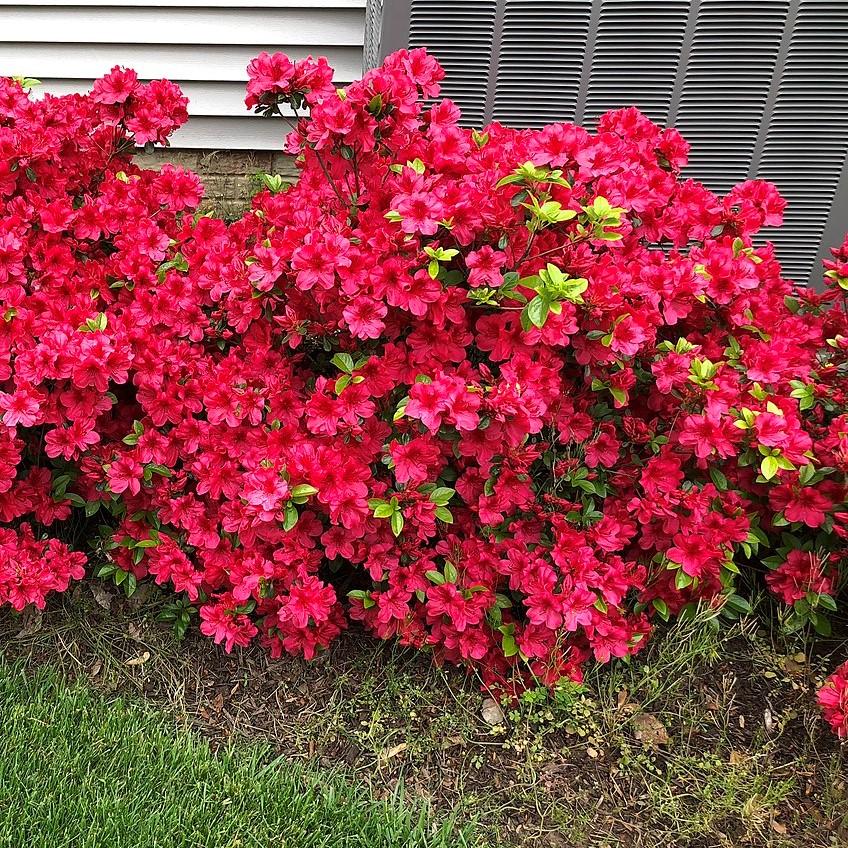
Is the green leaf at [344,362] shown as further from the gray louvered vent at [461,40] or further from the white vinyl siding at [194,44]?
the white vinyl siding at [194,44]

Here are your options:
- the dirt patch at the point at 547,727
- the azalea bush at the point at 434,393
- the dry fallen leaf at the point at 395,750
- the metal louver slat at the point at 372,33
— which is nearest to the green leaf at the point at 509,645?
the azalea bush at the point at 434,393

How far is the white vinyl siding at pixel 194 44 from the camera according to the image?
11.6 feet

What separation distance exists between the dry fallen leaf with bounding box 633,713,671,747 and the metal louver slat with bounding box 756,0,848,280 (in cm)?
199

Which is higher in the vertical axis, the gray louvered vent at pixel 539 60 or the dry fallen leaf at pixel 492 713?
the gray louvered vent at pixel 539 60

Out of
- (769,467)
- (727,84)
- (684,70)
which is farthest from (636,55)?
(769,467)

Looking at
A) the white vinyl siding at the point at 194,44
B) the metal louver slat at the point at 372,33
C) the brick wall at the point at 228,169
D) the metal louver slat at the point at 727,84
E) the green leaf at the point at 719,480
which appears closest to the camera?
the green leaf at the point at 719,480

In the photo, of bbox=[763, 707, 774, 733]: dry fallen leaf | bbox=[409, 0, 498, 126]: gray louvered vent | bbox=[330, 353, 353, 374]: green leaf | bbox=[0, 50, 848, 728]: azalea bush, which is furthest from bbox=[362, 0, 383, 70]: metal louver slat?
bbox=[763, 707, 774, 733]: dry fallen leaf

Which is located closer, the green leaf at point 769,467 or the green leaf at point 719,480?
the green leaf at point 769,467

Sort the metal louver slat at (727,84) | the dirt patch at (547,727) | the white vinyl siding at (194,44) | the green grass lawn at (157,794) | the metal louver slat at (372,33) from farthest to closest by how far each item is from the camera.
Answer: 1. the white vinyl siding at (194,44)
2. the metal louver slat at (372,33)
3. the metal louver slat at (727,84)
4. the dirt patch at (547,727)
5. the green grass lawn at (157,794)

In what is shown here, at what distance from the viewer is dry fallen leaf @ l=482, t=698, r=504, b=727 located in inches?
86.4

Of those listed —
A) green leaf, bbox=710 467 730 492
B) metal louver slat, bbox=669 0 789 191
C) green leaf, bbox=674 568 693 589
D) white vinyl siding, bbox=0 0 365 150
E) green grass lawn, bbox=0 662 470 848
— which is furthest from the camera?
white vinyl siding, bbox=0 0 365 150

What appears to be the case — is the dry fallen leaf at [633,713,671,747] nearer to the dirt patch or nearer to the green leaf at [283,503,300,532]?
the dirt patch

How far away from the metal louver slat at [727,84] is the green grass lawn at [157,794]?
2538 mm

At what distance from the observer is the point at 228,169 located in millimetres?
3854
